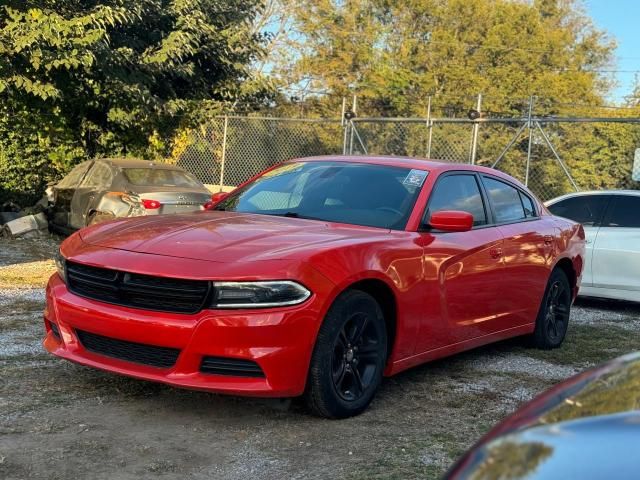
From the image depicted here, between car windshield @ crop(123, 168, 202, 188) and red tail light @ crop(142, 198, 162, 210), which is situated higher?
car windshield @ crop(123, 168, 202, 188)

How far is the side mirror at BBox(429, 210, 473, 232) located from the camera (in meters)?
4.81

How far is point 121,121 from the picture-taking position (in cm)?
1505

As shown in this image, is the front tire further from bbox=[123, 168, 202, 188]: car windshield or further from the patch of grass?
bbox=[123, 168, 202, 188]: car windshield

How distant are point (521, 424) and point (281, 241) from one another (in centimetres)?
250

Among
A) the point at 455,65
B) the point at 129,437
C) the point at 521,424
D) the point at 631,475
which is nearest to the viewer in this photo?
the point at 631,475

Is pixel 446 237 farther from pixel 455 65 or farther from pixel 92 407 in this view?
pixel 455 65

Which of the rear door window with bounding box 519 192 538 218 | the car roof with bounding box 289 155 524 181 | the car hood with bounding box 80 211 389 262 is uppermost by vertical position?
the car roof with bounding box 289 155 524 181

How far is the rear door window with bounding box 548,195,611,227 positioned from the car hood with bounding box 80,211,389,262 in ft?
16.3

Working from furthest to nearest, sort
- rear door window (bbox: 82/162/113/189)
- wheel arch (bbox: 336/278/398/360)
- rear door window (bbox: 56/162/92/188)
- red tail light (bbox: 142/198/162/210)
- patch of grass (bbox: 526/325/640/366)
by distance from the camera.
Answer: rear door window (bbox: 56/162/92/188) → rear door window (bbox: 82/162/113/189) → red tail light (bbox: 142/198/162/210) → patch of grass (bbox: 526/325/640/366) → wheel arch (bbox: 336/278/398/360)

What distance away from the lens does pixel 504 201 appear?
610 cm

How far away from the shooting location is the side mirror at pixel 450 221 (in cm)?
481

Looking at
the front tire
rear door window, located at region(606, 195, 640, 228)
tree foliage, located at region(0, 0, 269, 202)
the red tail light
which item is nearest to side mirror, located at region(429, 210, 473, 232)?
the front tire

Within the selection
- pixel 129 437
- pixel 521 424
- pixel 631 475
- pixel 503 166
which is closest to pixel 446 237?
pixel 129 437

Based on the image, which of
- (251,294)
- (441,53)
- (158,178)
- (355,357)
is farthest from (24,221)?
(441,53)
